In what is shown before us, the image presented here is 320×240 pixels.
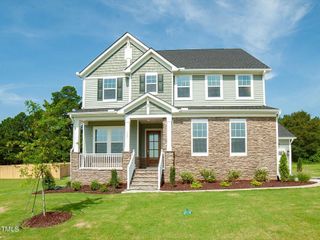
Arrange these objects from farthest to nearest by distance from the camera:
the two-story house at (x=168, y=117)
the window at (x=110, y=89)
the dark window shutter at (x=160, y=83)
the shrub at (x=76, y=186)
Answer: the window at (x=110, y=89) → the dark window shutter at (x=160, y=83) → the two-story house at (x=168, y=117) → the shrub at (x=76, y=186)

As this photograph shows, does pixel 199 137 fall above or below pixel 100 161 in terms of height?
above

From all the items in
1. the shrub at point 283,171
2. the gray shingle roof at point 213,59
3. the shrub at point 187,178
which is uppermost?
the gray shingle roof at point 213,59

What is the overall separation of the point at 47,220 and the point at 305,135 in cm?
5491

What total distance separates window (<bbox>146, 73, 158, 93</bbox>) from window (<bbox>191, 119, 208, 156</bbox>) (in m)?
3.25

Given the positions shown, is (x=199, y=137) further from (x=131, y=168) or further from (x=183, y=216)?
(x=183, y=216)

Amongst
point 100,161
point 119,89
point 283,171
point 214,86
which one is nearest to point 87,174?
point 100,161

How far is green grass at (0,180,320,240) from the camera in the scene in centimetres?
809

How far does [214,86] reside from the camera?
19.3 m

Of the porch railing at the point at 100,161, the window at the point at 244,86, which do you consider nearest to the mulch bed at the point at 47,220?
the porch railing at the point at 100,161

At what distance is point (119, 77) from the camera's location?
20047mm

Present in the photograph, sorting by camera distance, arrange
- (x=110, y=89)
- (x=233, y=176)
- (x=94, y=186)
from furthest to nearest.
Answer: (x=110, y=89) → (x=233, y=176) → (x=94, y=186)

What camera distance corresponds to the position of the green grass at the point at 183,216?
318 inches

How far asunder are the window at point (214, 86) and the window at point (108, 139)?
611 centimetres

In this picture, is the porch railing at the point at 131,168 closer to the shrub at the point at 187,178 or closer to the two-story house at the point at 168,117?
the two-story house at the point at 168,117
